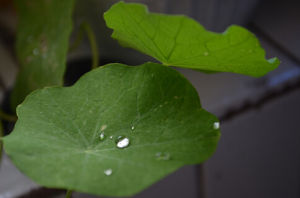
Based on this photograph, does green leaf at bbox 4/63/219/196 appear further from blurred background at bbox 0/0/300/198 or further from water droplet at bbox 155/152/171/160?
blurred background at bbox 0/0/300/198

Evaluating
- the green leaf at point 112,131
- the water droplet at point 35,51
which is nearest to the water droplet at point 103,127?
the green leaf at point 112,131

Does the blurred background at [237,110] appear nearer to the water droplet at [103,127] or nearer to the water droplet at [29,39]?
the water droplet at [29,39]

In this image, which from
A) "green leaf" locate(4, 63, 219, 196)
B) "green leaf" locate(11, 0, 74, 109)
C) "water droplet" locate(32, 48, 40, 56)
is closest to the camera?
"green leaf" locate(4, 63, 219, 196)

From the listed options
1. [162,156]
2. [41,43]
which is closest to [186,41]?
[162,156]

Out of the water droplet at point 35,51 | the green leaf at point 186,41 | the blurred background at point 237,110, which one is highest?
the green leaf at point 186,41

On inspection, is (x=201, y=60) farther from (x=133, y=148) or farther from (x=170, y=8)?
(x=170, y=8)

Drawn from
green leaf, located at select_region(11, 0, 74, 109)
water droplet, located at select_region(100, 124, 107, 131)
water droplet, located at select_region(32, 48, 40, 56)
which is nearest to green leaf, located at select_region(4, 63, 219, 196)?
water droplet, located at select_region(100, 124, 107, 131)

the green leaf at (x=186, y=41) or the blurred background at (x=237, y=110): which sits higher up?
the green leaf at (x=186, y=41)
